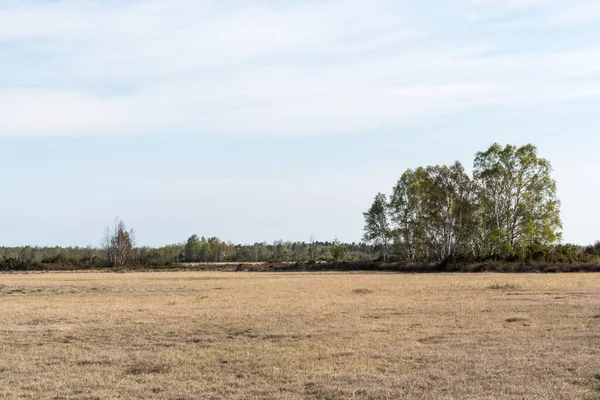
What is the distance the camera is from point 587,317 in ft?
75.2

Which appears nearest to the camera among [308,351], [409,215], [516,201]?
[308,351]

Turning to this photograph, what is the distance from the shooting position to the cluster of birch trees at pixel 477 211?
8056cm

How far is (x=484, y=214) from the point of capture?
284 ft

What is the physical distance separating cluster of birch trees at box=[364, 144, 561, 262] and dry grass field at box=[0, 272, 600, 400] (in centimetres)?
→ 5185

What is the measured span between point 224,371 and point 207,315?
12.1 metres

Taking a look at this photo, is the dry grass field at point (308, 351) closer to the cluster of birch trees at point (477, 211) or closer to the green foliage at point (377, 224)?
the cluster of birch trees at point (477, 211)

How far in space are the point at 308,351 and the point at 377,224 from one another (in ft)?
306

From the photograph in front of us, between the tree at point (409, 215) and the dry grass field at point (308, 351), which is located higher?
the tree at point (409, 215)

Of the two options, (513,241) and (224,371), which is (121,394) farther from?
(513,241)

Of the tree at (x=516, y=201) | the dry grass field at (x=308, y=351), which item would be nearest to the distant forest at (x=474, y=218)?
the tree at (x=516, y=201)

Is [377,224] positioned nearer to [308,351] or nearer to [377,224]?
[377,224]

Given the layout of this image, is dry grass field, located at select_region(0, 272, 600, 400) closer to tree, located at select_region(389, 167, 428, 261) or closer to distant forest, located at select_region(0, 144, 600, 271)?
distant forest, located at select_region(0, 144, 600, 271)

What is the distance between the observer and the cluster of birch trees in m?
A: 80.6

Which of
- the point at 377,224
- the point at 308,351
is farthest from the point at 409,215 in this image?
the point at 308,351
